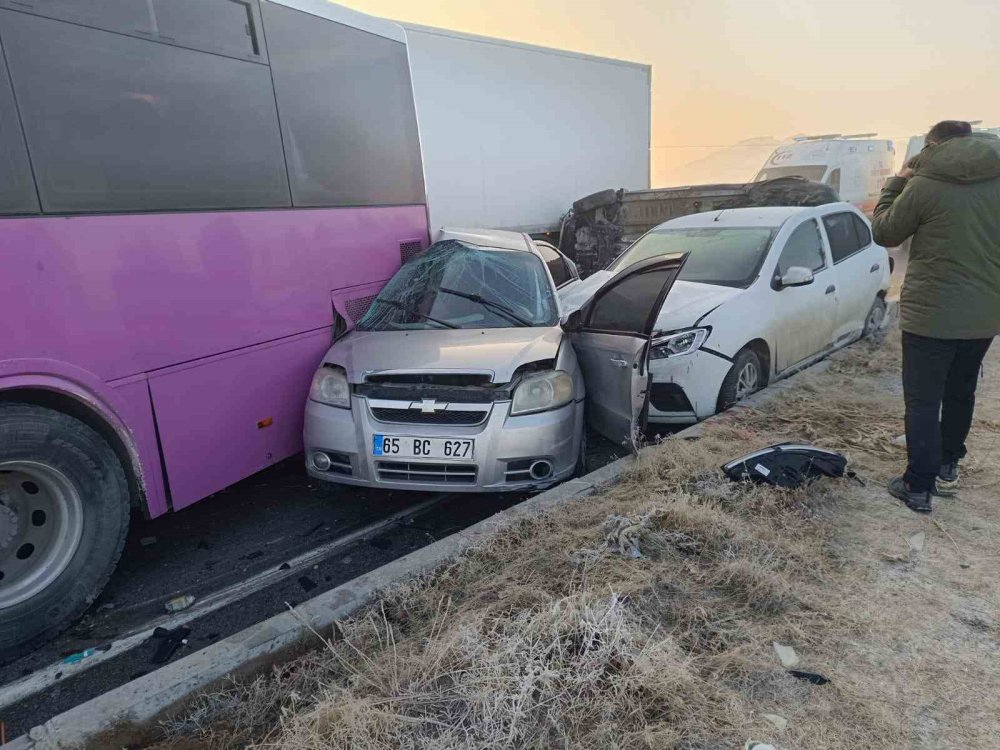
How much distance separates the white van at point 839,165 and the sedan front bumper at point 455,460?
1195cm

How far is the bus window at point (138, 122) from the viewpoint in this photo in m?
2.90

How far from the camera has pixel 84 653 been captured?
2.85 meters

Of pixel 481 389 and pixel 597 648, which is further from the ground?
pixel 481 389

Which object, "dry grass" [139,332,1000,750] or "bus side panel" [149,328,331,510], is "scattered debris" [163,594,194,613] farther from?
"dry grass" [139,332,1000,750]

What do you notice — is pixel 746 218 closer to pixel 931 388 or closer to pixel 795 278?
pixel 795 278

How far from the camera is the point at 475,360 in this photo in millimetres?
3916

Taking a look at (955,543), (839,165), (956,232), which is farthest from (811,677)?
(839,165)

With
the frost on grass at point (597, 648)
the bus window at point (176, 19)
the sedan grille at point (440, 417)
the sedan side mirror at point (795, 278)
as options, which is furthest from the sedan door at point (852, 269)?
the bus window at point (176, 19)

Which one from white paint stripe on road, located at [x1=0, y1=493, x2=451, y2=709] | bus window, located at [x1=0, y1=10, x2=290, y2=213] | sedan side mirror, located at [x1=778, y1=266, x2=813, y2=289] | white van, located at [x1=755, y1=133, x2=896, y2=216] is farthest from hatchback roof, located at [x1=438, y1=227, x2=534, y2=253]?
white van, located at [x1=755, y1=133, x2=896, y2=216]

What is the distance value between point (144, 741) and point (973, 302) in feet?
13.6

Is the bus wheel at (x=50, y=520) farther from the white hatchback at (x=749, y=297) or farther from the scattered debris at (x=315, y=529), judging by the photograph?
the white hatchback at (x=749, y=297)

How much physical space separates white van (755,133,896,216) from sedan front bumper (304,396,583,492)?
12.0 meters

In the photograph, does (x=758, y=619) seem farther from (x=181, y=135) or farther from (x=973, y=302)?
(x=181, y=135)

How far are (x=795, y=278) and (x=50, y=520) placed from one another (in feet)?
18.1
